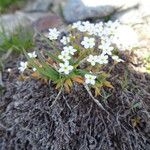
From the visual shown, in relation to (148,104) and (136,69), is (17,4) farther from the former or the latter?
(148,104)

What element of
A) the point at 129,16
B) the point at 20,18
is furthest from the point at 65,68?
the point at 20,18

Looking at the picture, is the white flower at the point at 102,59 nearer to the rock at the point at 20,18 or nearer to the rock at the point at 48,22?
the rock at the point at 48,22

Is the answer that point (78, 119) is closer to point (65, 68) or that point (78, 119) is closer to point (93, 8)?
point (65, 68)

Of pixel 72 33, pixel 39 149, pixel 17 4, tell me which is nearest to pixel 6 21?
pixel 17 4

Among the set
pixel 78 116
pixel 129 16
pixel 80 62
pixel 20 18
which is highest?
pixel 80 62

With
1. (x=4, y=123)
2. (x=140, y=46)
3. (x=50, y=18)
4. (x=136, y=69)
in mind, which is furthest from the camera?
(x=50, y=18)

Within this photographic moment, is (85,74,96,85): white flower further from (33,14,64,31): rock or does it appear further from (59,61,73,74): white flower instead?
(33,14,64,31): rock

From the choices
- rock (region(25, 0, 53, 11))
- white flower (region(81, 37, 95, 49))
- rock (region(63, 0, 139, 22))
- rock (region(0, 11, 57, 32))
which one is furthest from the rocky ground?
rock (region(25, 0, 53, 11))
